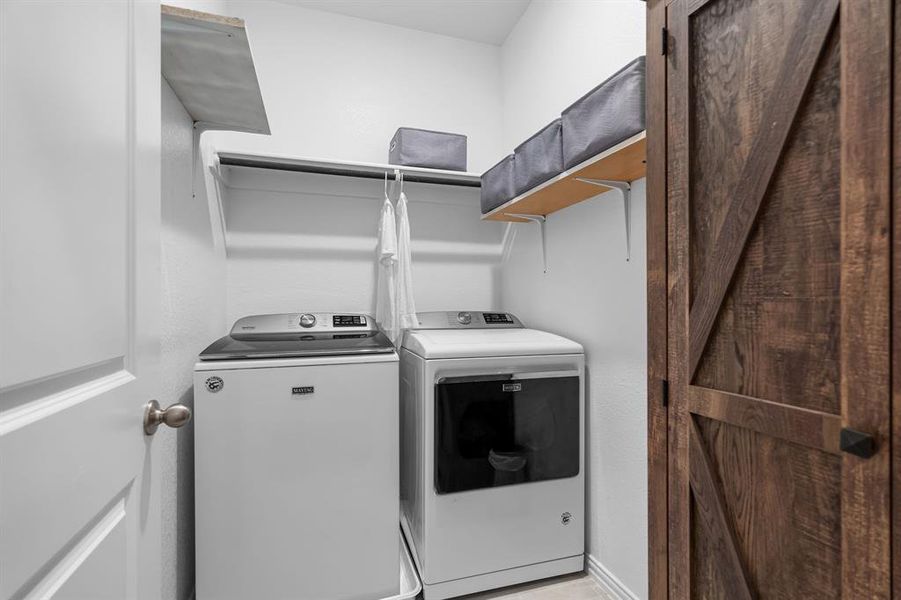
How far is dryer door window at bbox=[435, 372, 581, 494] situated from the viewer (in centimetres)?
170

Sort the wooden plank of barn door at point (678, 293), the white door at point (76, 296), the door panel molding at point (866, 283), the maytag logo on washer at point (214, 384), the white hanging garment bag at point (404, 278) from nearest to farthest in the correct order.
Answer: the white door at point (76, 296), the door panel molding at point (866, 283), the wooden plank of barn door at point (678, 293), the maytag logo on washer at point (214, 384), the white hanging garment bag at point (404, 278)

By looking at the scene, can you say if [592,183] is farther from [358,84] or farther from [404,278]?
[358,84]

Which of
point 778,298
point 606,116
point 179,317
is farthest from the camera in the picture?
point 179,317

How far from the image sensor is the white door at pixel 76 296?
0.43 m

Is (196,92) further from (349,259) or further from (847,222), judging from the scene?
(847,222)

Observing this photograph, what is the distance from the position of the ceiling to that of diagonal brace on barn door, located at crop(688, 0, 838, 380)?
2094 millimetres

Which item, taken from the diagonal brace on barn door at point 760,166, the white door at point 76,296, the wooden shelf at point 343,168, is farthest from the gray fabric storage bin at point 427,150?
the diagonal brace on barn door at point 760,166

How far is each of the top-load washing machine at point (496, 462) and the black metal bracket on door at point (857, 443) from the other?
1.14 metres

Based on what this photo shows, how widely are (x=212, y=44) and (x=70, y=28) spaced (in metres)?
0.86

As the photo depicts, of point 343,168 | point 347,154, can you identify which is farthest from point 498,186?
point 347,154

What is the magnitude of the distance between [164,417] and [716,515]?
1.21 m

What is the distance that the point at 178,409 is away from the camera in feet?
2.52

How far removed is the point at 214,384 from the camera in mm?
1490

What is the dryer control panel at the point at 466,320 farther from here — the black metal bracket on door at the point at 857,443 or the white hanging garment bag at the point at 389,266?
the black metal bracket on door at the point at 857,443
